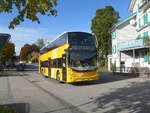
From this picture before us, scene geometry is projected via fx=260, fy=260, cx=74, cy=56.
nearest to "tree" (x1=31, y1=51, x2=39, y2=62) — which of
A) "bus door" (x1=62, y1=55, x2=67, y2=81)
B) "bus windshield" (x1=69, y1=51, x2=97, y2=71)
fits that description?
"bus door" (x1=62, y1=55, x2=67, y2=81)

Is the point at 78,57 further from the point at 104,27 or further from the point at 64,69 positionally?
the point at 104,27

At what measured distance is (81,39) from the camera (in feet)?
64.8

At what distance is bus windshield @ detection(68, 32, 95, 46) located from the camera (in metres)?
19.4

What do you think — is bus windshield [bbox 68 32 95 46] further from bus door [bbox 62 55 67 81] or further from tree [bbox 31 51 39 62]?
tree [bbox 31 51 39 62]

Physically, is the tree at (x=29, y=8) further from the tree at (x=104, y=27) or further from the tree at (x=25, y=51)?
the tree at (x=25, y=51)

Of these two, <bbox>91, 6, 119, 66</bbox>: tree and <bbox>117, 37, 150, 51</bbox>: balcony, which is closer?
<bbox>117, 37, 150, 51</bbox>: balcony

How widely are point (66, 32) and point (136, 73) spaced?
12237 millimetres

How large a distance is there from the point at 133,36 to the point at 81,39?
1057 inches

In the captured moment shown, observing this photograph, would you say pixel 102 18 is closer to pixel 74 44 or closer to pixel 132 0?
pixel 132 0

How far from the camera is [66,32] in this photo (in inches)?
770

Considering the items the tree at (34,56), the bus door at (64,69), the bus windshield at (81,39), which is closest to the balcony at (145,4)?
the bus windshield at (81,39)

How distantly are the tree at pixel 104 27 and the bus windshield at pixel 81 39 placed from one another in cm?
3703

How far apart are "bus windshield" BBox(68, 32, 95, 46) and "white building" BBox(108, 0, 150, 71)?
30.2 ft

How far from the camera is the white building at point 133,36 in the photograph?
34062 millimetres
